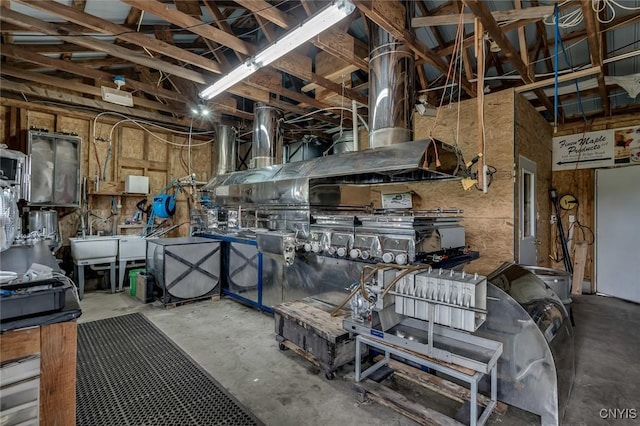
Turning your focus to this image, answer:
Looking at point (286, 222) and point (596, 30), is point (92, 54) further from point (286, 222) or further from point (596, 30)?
point (596, 30)

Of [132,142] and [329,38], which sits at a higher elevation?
[329,38]

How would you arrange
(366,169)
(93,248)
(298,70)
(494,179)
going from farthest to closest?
1. (93,248)
2. (494,179)
3. (298,70)
4. (366,169)

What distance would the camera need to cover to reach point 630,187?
4.76 m

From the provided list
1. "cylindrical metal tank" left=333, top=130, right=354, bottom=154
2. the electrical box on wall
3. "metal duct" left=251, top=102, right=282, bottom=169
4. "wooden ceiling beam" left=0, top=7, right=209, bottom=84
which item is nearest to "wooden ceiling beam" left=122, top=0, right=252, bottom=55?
"wooden ceiling beam" left=0, top=7, right=209, bottom=84

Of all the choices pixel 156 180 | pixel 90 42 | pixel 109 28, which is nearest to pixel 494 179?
pixel 109 28

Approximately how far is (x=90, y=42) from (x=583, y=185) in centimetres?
730

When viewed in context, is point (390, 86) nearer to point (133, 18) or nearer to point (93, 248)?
point (133, 18)

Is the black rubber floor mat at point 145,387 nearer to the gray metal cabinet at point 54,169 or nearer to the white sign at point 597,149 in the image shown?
the gray metal cabinet at point 54,169

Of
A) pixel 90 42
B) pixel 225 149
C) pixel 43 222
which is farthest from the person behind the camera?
pixel 225 149

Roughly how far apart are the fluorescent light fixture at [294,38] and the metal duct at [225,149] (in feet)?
7.60

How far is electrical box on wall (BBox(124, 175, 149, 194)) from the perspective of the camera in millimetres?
5484

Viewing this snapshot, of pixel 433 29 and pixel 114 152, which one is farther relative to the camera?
pixel 114 152

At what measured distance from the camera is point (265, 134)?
4711mm

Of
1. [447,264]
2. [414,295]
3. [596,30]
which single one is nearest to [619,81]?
[596,30]
